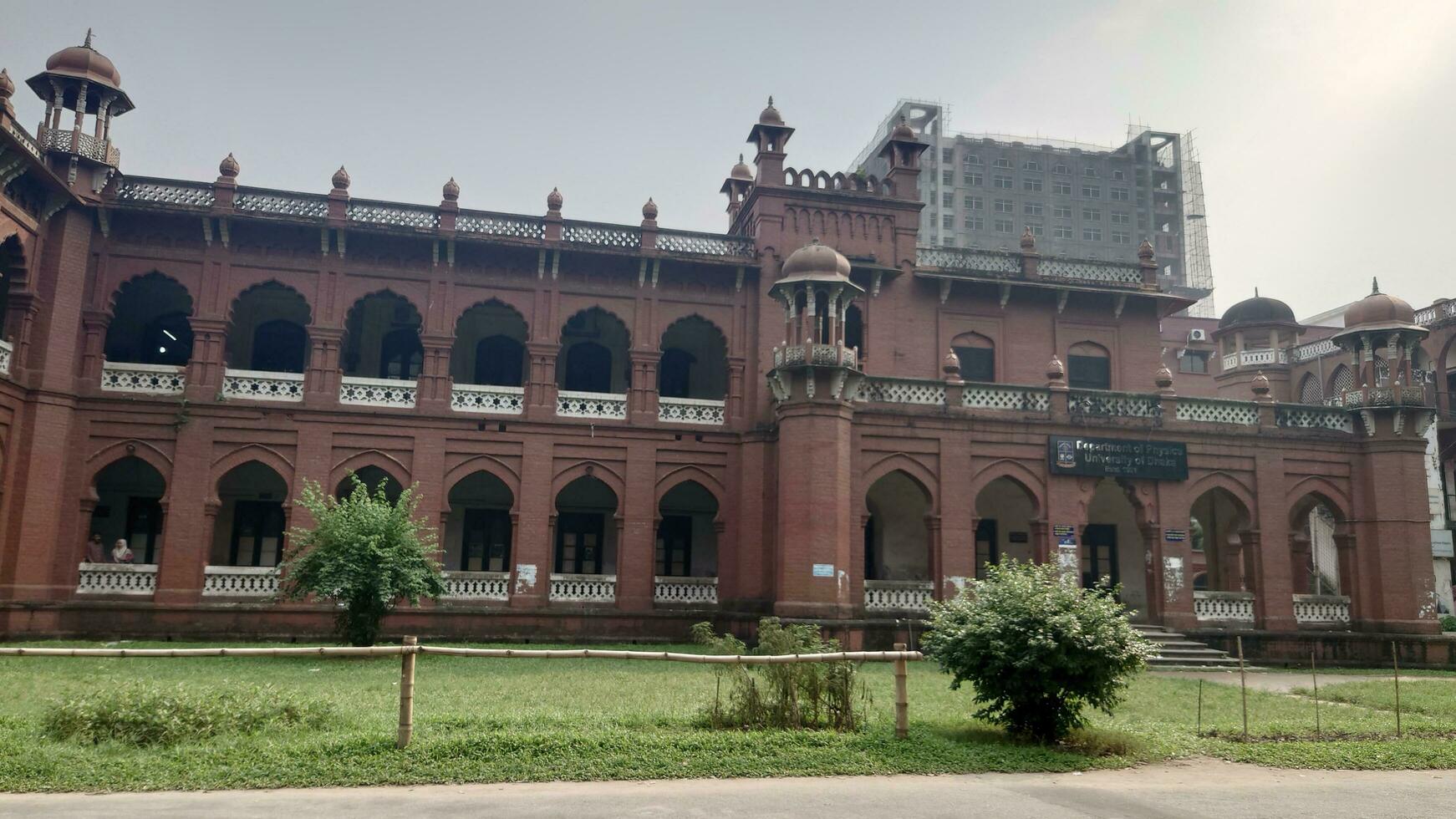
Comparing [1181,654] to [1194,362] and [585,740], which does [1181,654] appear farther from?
[1194,362]

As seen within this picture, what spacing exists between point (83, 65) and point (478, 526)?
41.6 ft

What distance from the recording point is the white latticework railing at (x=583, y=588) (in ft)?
72.8

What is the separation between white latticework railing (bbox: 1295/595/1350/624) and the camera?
867 inches

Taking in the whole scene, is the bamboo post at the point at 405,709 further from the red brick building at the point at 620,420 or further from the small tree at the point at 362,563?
the red brick building at the point at 620,420

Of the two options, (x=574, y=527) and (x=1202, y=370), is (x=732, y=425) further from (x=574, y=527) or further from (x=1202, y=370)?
(x=1202, y=370)

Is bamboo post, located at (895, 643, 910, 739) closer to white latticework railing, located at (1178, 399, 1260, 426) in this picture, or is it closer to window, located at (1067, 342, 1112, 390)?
white latticework railing, located at (1178, 399, 1260, 426)

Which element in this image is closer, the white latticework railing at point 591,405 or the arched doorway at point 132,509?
the arched doorway at point 132,509

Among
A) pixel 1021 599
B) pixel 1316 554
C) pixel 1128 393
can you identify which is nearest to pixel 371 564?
pixel 1021 599

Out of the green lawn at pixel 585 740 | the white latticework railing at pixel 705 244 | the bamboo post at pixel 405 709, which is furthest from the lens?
the white latticework railing at pixel 705 244

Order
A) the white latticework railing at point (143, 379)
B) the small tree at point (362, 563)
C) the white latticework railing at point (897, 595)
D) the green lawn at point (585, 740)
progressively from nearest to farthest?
the green lawn at point (585, 740) → the small tree at point (362, 563) → the white latticework railing at point (897, 595) → the white latticework railing at point (143, 379)

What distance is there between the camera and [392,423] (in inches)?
873

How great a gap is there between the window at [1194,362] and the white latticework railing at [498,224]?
28518 mm

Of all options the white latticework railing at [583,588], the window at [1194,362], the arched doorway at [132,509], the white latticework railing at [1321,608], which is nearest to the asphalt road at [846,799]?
the white latticework railing at [1321,608]

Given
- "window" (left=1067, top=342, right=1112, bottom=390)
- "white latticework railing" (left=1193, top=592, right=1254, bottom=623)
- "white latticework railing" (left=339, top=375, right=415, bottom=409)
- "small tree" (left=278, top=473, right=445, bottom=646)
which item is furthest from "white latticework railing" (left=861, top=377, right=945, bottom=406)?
"white latticework railing" (left=339, top=375, right=415, bottom=409)
